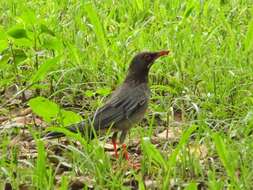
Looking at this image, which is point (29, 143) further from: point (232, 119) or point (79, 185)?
point (232, 119)

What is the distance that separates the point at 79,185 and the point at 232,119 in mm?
1327

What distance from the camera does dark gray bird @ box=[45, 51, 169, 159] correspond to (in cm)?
542

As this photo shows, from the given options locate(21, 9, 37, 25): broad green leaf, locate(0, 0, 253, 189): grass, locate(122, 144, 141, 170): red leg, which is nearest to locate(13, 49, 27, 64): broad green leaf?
locate(0, 0, 253, 189): grass

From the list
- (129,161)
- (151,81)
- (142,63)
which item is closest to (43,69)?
(142,63)

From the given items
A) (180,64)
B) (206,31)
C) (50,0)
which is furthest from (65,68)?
(50,0)

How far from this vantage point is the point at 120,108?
216 inches

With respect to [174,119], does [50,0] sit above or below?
above

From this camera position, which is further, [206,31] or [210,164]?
[206,31]

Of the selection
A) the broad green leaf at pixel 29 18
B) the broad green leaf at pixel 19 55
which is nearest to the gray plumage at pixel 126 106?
the broad green leaf at pixel 19 55

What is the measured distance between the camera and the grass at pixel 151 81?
493 cm

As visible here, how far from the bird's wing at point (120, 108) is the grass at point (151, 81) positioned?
138 millimetres

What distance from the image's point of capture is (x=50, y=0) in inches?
329

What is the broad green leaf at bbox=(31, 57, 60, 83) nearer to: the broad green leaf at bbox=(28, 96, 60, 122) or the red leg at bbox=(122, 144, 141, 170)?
the broad green leaf at bbox=(28, 96, 60, 122)

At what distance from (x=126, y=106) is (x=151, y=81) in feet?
3.44
